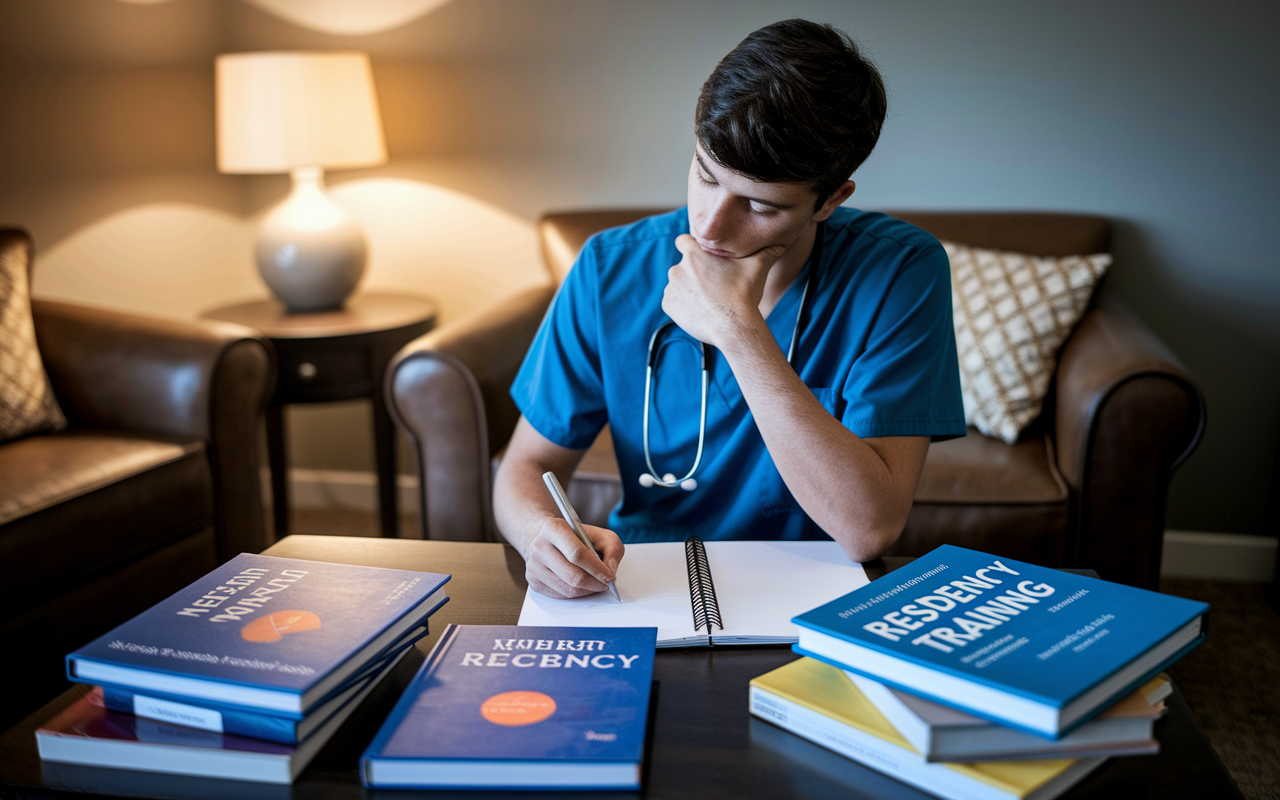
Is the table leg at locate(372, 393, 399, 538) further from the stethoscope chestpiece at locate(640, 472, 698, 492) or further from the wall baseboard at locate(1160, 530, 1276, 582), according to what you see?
the wall baseboard at locate(1160, 530, 1276, 582)

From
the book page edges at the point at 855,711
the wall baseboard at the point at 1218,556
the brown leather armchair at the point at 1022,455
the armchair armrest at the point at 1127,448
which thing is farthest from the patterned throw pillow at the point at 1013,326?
the book page edges at the point at 855,711

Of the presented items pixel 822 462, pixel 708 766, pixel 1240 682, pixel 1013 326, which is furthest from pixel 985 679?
pixel 1240 682

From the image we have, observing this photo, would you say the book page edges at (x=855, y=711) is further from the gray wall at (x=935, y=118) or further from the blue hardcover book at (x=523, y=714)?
the gray wall at (x=935, y=118)

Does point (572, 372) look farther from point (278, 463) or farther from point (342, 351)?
point (278, 463)

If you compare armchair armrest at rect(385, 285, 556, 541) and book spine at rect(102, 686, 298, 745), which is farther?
armchair armrest at rect(385, 285, 556, 541)

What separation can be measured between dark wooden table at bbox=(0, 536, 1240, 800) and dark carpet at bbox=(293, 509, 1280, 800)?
112cm

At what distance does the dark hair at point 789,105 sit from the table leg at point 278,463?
1.92m

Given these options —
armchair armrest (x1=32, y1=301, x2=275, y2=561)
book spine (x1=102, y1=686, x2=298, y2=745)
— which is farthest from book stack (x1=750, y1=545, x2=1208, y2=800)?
armchair armrest (x1=32, y1=301, x2=275, y2=561)

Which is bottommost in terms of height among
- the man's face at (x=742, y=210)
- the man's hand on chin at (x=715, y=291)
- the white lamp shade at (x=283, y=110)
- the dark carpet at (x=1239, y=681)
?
the dark carpet at (x=1239, y=681)

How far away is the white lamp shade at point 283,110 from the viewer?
2.27 metres

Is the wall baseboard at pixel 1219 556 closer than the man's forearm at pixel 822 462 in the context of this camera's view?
No

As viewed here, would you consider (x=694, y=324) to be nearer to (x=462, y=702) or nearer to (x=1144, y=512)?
(x=462, y=702)

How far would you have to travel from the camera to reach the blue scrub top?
1133 mm

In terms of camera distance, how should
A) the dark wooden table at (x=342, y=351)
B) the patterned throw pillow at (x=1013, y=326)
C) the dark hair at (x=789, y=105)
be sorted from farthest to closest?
the dark wooden table at (x=342, y=351) → the patterned throw pillow at (x=1013, y=326) → the dark hair at (x=789, y=105)
